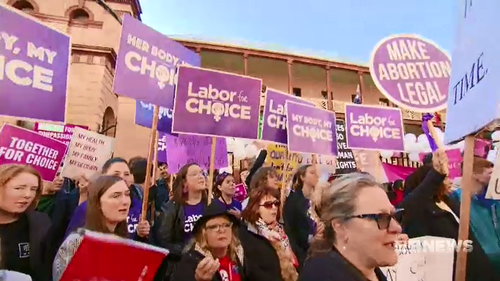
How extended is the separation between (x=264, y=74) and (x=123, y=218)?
2250 cm

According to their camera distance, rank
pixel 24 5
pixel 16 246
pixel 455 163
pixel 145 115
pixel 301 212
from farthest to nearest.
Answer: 1. pixel 24 5
2. pixel 455 163
3. pixel 145 115
4. pixel 301 212
5. pixel 16 246

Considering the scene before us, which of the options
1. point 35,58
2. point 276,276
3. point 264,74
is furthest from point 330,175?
point 264,74

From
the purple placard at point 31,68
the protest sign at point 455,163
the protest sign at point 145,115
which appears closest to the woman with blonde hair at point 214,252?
the purple placard at point 31,68

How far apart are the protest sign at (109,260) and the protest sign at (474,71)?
1.77m

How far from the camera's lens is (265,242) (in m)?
3.51

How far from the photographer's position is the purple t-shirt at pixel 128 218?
127 inches

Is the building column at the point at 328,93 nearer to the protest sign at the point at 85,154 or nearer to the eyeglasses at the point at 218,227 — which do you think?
the protest sign at the point at 85,154

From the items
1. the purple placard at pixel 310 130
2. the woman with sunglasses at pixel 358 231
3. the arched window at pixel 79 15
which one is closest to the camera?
the woman with sunglasses at pixel 358 231

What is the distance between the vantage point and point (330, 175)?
8.75 metres

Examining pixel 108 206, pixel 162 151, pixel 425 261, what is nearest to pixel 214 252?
pixel 108 206

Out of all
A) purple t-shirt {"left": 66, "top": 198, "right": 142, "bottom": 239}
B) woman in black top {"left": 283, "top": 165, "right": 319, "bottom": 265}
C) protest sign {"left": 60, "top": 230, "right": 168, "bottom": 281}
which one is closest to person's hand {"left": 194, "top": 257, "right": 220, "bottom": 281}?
protest sign {"left": 60, "top": 230, "right": 168, "bottom": 281}

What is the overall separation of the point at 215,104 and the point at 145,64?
96cm

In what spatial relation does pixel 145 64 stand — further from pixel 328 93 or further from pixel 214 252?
pixel 328 93

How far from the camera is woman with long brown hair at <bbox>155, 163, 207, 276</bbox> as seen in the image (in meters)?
3.88
